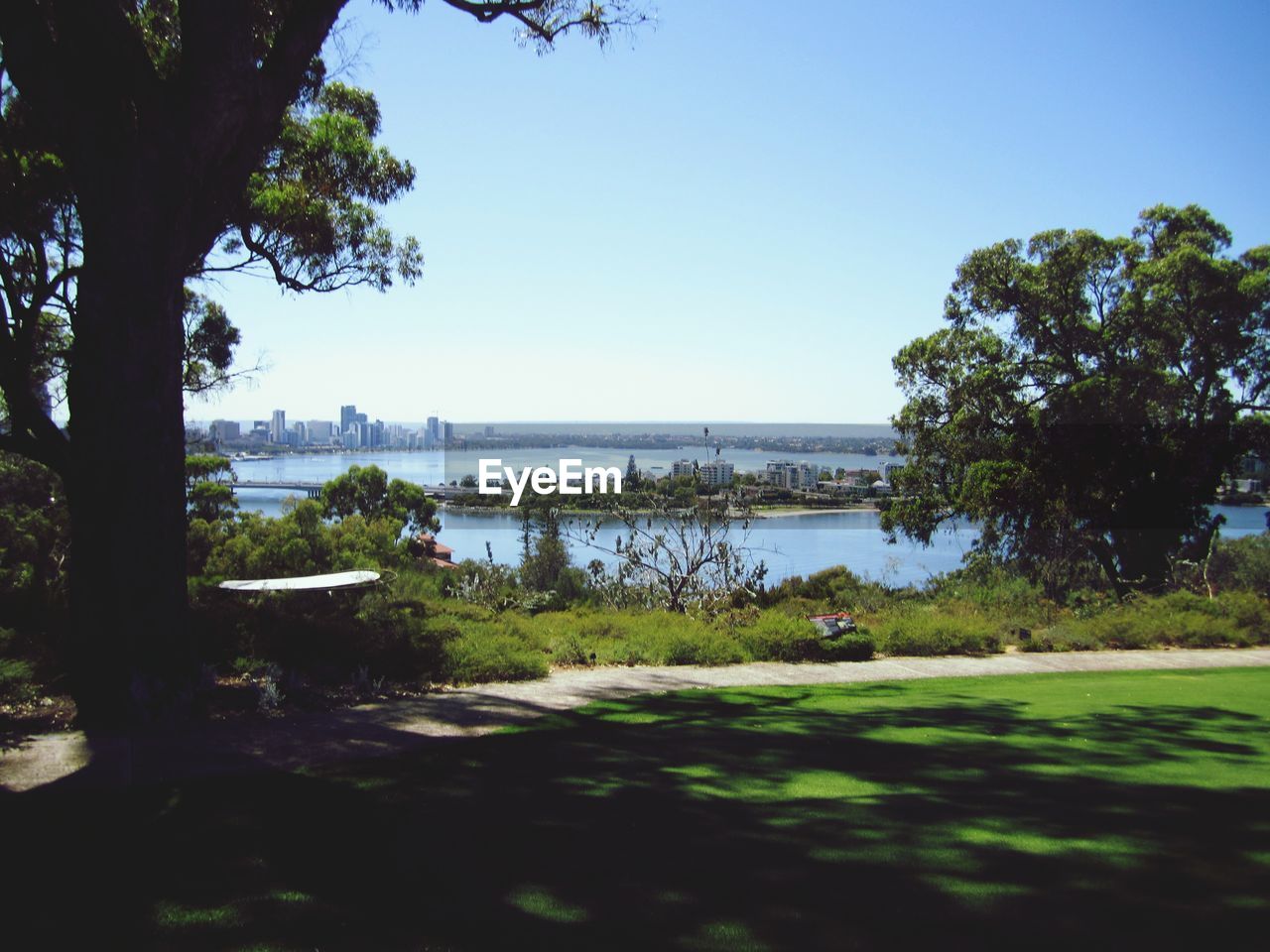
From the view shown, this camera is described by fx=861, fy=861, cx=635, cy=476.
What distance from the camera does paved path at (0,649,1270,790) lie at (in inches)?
200

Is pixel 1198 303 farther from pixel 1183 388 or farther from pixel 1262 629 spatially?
pixel 1262 629

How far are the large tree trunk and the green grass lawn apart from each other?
2.02m

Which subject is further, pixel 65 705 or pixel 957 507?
pixel 957 507

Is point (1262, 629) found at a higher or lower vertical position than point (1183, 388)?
lower

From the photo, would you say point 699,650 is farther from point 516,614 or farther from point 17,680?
point 17,680

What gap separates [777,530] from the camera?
1878cm

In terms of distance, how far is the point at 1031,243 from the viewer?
21297mm

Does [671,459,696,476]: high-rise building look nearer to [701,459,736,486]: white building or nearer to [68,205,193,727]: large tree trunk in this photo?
[701,459,736,486]: white building

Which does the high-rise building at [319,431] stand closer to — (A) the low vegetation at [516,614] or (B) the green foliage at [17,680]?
(A) the low vegetation at [516,614]

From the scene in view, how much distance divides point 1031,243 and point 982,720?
18.1 meters

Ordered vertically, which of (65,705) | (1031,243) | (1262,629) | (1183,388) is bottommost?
(1262,629)

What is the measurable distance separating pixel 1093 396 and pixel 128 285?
1924 cm

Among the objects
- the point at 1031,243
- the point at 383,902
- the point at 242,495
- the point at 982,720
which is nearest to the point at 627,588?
the point at 982,720

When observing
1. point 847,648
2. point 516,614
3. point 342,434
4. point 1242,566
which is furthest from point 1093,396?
point 342,434
